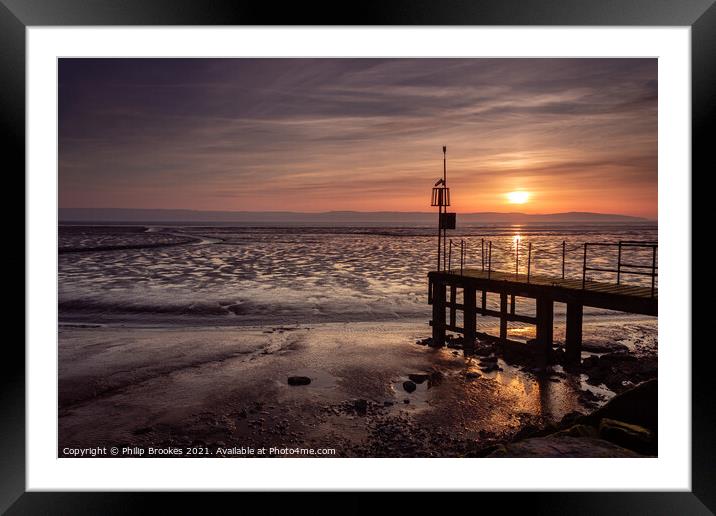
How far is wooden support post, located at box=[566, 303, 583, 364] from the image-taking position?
30.3 feet

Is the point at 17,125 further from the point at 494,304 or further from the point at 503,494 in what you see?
the point at 494,304

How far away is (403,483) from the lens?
404 centimetres

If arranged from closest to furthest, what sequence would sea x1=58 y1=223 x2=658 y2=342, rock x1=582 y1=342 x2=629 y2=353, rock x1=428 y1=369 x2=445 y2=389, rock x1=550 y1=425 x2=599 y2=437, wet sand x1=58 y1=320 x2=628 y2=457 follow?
rock x1=550 y1=425 x2=599 y2=437 < wet sand x1=58 y1=320 x2=628 y2=457 < rock x1=428 y1=369 x2=445 y2=389 < rock x1=582 y1=342 x2=629 y2=353 < sea x1=58 y1=223 x2=658 y2=342

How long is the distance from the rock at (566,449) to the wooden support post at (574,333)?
4.53 metres

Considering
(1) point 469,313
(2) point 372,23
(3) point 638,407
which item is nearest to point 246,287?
(1) point 469,313

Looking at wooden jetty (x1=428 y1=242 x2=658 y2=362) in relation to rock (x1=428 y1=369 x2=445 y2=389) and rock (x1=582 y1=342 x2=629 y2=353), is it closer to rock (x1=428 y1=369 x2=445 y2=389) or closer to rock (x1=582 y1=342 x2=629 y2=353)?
rock (x1=582 y1=342 x2=629 y2=353)

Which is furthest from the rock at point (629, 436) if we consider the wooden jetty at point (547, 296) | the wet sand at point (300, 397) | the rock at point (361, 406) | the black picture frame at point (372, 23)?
the rock at point (361, 406)

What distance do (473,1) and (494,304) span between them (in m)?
14.6

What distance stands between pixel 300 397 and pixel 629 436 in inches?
183

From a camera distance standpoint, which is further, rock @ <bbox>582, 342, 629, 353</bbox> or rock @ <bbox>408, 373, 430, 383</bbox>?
rock @ <bbox>582, 342, 629, 353</bbox>

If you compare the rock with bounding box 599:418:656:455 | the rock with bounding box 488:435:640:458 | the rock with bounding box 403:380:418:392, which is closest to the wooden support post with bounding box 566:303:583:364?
the rock with bounding box 403:380:418:392

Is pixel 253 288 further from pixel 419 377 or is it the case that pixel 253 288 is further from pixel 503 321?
pixel 419 377

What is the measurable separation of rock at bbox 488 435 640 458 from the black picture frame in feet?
2.70

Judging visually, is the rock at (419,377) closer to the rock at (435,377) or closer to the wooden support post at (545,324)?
the rock at (435,377)
